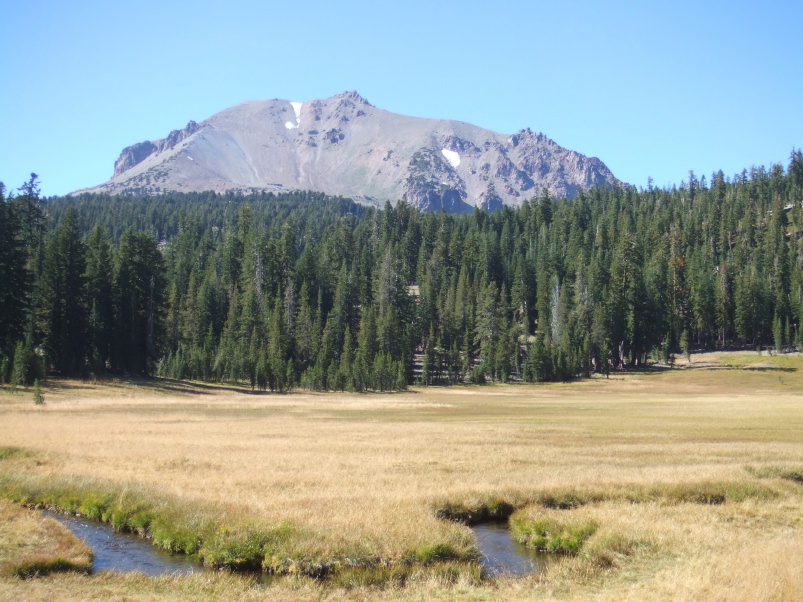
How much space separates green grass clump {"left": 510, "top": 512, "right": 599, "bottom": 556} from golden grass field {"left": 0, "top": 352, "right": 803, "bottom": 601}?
37 centimetres

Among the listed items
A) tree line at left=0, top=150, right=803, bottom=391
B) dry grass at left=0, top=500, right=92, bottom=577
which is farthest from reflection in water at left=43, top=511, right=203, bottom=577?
tree line at left=0, top=150, right=803, bottom=391

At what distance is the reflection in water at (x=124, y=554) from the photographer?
1584 cm

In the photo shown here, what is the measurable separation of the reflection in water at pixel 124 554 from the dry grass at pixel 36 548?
514 millimetres

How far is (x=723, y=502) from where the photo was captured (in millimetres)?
21812

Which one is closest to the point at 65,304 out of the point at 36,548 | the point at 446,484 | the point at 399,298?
the point at 446,484

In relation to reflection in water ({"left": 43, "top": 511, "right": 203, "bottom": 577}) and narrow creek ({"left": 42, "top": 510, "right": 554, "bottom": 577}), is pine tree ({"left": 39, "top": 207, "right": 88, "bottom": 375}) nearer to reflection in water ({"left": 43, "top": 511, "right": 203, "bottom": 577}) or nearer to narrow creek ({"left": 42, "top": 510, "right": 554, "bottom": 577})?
narrow creek ({"left": 42, "top": 510, "right": 554, "bottom": 577})

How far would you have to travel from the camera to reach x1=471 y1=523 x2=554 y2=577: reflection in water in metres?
16.1

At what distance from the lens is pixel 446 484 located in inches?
919

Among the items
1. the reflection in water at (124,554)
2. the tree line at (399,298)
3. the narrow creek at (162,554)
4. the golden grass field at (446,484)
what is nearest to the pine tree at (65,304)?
the tree line at (399,298)

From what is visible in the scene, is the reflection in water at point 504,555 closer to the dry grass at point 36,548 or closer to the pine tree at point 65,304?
the dry grass at point 36,548

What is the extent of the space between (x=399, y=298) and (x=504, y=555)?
110 metres

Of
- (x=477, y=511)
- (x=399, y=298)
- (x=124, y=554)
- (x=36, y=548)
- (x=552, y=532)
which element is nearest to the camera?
(x=36, y=548)

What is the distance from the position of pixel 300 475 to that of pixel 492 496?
7296 millimetres

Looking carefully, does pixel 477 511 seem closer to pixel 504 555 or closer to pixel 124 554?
pixel 504 555
